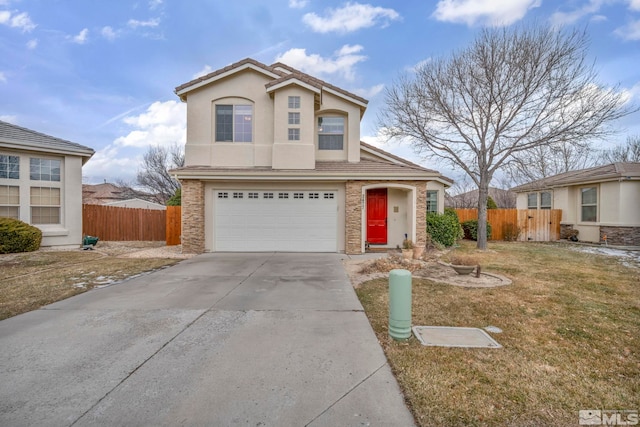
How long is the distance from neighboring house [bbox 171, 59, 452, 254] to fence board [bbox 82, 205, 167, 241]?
6.79 m

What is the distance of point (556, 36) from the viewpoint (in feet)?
37.8

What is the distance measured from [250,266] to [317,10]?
1054 cm

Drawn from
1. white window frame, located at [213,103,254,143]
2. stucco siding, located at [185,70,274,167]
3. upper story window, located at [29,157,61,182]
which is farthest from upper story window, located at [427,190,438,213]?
upper story window, located at [29,157,61,182]

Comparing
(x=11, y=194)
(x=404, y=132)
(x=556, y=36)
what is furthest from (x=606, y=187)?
(x=11, y=194)

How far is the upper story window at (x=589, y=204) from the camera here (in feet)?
51.0

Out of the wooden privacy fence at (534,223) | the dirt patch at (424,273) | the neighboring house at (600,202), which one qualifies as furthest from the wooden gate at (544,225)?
the dirt patch at (424,273)

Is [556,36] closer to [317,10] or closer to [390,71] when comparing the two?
[390,71]

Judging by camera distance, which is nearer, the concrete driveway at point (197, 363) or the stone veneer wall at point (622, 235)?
the concrete driveway at point (197, 363)

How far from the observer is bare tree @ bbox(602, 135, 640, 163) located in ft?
97.1

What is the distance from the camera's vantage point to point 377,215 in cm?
1270

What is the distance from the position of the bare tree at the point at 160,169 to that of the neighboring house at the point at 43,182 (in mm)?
18352

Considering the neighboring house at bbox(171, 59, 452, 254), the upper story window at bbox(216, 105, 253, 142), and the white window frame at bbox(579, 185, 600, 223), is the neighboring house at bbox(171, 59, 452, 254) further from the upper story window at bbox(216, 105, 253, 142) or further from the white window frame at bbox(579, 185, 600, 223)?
the white window frame at bbox(579, 185, 600, 223)

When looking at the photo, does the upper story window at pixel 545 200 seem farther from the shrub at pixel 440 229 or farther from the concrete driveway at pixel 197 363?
the concrete driveway at pixel 197 363

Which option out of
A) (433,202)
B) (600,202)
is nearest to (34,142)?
(433,202)
